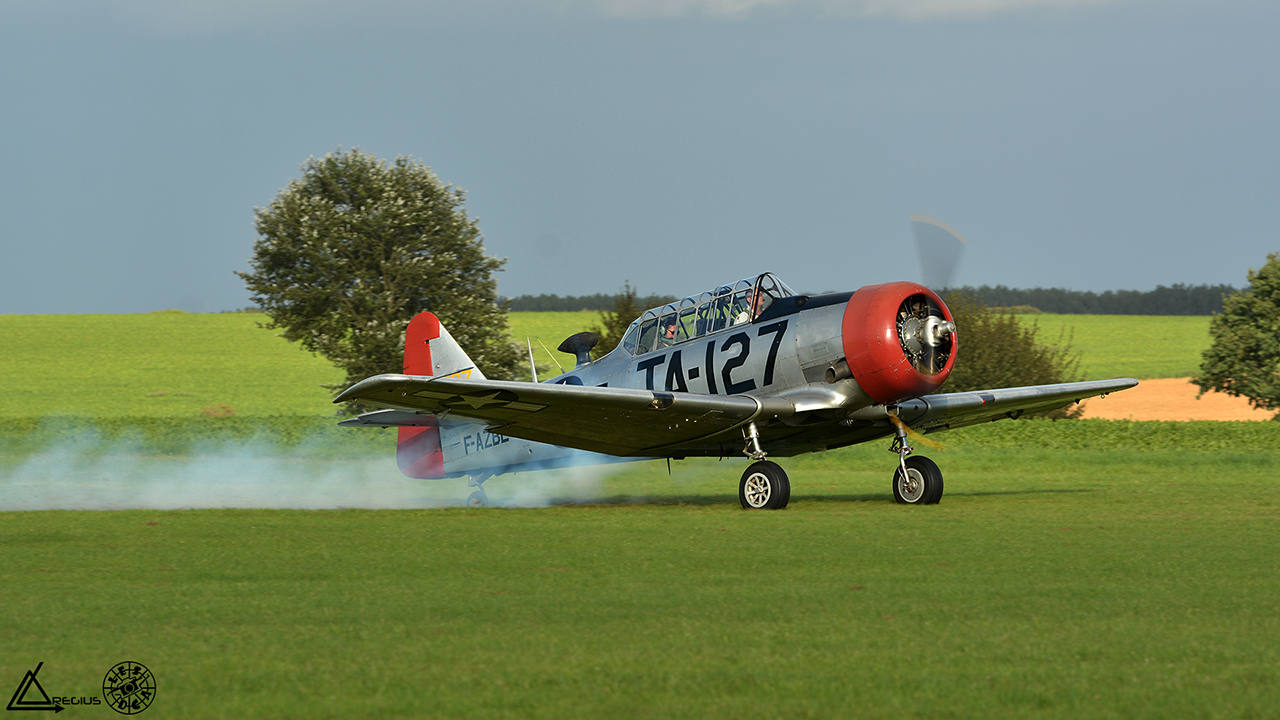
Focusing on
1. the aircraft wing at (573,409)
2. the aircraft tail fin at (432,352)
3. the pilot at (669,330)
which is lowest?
the aircraft wing at (573,409)

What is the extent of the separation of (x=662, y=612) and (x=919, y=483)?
781 centimetres

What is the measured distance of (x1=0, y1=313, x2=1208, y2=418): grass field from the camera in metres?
48.9

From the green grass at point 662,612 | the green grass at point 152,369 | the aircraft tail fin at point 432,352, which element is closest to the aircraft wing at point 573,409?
the green grass at point 662,612

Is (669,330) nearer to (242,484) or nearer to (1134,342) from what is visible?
(242,484)

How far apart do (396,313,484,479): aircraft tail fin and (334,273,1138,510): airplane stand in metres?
1.36

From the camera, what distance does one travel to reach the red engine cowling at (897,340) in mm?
12508

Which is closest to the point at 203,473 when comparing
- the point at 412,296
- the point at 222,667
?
the point at 412,296

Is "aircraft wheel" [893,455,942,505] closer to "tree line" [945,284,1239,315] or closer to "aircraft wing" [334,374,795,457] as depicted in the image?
"aircraft wing" [334,374,795,457]

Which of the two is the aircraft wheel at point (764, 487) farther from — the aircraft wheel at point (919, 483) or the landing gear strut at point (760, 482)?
the aircraft wheel at point (919, 483)

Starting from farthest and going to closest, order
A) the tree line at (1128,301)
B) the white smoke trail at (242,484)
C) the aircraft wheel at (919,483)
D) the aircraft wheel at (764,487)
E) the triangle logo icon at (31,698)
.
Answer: the tree line at (1128,301), the white smoke trail at (242,484), the aircraft wheel at (919,483), the aircraft wheel at (764,487), the triangle logo icon at (31,698)

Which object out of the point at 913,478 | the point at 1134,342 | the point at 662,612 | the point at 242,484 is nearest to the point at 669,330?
the point at 913,478

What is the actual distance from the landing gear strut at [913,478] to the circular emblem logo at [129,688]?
389 inches

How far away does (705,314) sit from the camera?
563 inches

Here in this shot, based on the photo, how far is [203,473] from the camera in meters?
21.2
